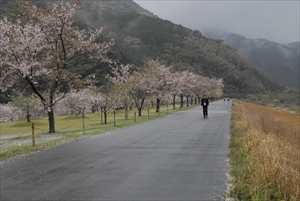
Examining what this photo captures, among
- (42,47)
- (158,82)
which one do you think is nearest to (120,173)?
(42,47)

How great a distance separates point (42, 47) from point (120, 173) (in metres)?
14.5

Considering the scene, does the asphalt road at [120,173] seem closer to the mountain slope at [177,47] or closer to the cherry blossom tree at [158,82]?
the cherry blossom tree at [158,82]

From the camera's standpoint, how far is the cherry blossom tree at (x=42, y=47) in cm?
1834

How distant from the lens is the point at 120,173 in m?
8.00

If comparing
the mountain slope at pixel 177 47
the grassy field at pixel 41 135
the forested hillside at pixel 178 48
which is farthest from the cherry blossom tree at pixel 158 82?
the mountain slope at pixel 177 47

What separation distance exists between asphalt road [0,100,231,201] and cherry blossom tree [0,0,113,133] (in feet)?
28.0

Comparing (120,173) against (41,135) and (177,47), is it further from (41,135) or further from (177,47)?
(177,47)

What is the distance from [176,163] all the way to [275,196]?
397 cm

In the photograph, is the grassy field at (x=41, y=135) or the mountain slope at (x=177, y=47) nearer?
the grassy field at (x=41, y=135)

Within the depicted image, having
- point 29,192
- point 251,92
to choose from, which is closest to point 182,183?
point 29,192

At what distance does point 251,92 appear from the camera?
139 metres

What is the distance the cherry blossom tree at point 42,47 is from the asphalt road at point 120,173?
8527mm

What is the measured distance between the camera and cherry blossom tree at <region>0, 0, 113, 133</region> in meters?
18.3

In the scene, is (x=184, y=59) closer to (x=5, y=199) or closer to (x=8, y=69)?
(x=8, y=69)
